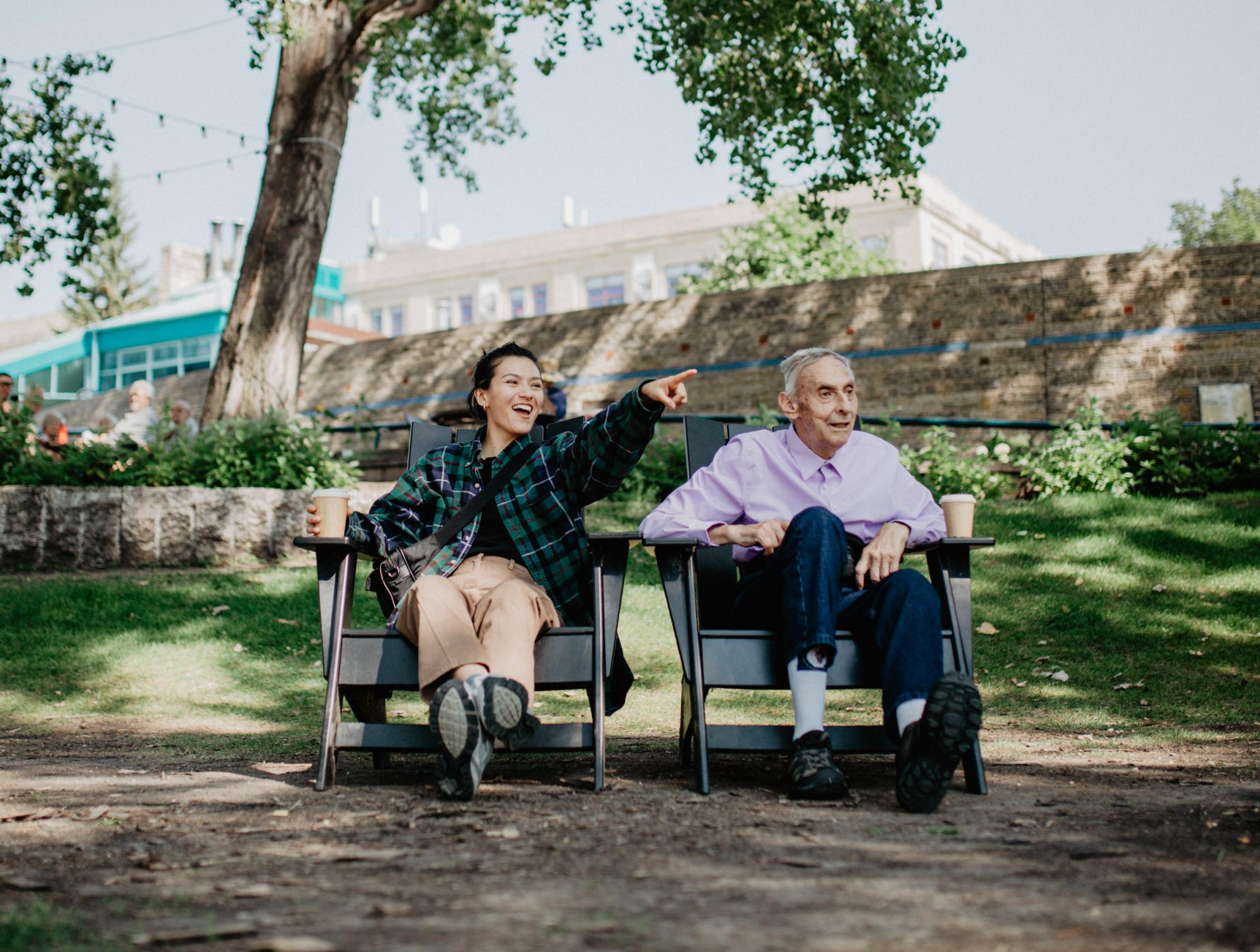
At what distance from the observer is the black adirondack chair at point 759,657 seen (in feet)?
10.2

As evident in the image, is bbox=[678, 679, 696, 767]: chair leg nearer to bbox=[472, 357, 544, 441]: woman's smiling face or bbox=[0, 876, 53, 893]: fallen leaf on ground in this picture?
bbox=[472, 357, 544, 441]: woman's smiling face

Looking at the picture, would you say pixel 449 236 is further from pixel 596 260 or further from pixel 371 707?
pixel 371 707

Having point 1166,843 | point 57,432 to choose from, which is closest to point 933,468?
point 1166,843

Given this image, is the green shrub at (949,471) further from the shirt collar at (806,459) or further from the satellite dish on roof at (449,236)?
the satellite dish on roof at (449,236)

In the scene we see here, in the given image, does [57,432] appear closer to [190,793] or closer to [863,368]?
[863,368]

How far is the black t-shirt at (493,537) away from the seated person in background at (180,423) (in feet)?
21.2

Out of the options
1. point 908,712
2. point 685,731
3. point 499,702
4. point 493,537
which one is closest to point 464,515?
point 493,537

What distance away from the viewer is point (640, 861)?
217 centimetres

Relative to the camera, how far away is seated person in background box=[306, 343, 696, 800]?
292cm

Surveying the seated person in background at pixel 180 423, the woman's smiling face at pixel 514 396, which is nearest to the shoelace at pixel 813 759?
the woman's smiling face at pixel 514 396

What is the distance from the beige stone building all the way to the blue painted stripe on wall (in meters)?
19.5

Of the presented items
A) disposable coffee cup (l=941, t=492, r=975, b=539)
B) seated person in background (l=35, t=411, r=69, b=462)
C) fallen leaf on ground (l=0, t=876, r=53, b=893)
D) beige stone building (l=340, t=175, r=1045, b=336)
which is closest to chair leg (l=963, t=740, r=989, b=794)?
disposable coffee cup (l=941, t=492, r=975, b=539)

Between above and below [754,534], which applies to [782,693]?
below

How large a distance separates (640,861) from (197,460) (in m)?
7.64
